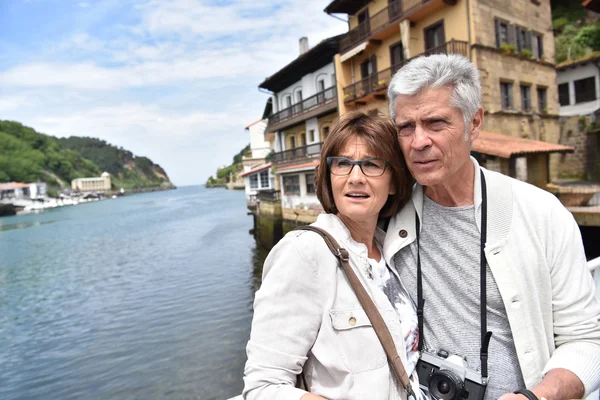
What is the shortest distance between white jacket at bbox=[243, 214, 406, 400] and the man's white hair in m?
0.75

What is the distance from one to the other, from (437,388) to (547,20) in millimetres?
20238

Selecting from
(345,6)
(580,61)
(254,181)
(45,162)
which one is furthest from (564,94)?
(45,162)

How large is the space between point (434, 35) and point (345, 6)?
5998 millimetres

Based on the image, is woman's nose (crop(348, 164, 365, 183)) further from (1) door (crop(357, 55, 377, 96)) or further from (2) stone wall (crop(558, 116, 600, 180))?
(2) stone wall (crop(558, 116, 600, 180))

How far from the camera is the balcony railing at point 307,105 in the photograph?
65.4 feet

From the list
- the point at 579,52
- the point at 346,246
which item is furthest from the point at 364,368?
the point at 579,52

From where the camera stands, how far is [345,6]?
1844cm

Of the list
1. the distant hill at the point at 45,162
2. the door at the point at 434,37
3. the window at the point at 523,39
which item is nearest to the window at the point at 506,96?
the window at the point at 523,39

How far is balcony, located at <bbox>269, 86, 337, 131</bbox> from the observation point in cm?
1975

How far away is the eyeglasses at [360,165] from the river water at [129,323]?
6765 millimetres

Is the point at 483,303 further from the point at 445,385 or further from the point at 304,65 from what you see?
the point at 304,65

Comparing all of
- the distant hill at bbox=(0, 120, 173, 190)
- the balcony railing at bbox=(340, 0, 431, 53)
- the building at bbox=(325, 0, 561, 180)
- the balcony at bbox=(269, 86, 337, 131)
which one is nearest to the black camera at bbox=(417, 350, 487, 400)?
the building at bbox=(325, 0, 561, 180)

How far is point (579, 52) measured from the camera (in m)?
19.7

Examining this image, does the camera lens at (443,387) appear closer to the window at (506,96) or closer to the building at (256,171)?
the window at (506,96)
